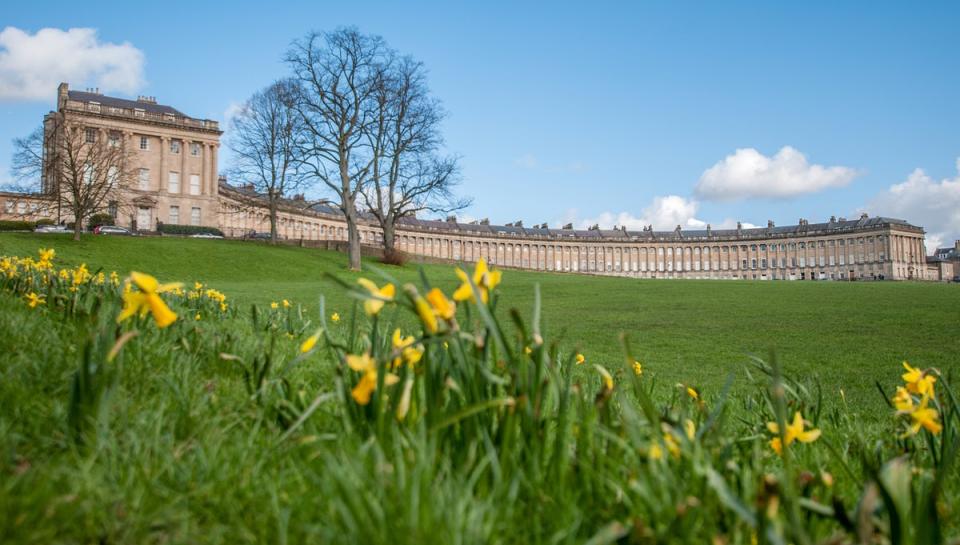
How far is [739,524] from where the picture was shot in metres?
1.57

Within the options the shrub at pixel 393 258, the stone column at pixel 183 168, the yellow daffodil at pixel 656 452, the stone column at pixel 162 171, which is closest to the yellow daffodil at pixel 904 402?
the yellow daffodil at pixel 656 452

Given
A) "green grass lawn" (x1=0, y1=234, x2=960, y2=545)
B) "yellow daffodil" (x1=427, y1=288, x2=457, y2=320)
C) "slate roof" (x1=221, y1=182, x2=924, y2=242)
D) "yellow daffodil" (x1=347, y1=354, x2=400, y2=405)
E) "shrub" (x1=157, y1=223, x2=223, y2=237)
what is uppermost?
"slate roof" (x1=221, y1=182, x2=924, y2=242)

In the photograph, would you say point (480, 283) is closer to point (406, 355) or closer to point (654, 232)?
point (406, 355)

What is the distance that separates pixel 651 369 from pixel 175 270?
25.0 metres

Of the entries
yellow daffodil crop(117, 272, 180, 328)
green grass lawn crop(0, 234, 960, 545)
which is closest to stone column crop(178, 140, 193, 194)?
green grass lawn crop(0, 234, 960, 545)

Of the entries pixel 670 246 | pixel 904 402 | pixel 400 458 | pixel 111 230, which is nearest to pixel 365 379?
pixel 400 458

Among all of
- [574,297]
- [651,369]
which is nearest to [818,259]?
[574,297]

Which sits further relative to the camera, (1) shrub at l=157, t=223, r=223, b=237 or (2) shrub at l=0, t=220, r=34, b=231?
(1) shrub at l=157, t=223, r=223, b=237

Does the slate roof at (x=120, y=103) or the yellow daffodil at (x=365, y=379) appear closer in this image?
the yellow daffodil at (x=365, y=379)

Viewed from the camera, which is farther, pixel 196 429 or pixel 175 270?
pixel 175 270

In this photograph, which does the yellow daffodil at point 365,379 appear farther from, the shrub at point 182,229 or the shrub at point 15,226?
the shrub at point 182,229

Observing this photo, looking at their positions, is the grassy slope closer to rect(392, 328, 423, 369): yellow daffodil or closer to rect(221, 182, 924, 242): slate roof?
rect(392, 328, 423, 369): yellow daffodil

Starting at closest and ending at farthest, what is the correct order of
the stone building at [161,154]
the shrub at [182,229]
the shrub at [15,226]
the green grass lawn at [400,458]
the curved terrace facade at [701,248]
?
the green grass lawn at [400,458]
the shrub at [15,226]
the shrub at [182,229]
the stone building at [161,154]
the curved terrace facade at [701,248]

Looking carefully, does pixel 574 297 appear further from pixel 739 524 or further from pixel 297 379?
pixel 739 524
